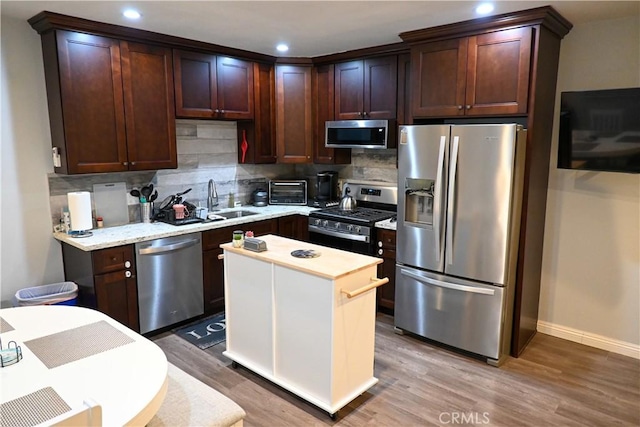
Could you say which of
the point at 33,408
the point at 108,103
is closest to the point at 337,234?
the point at 108,103

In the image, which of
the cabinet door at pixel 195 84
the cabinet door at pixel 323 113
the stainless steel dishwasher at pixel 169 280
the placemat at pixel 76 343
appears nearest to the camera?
the placemat at pixel 76 343

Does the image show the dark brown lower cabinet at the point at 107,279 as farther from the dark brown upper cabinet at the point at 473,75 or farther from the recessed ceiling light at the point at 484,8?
the recessed ceiling light at the point at 484,8

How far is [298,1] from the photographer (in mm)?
2824

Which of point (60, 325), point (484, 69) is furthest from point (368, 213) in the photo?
point (60, 325)

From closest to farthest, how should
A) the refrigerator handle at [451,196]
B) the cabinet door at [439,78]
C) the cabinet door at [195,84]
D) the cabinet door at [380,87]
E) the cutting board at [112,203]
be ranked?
the refrigerator handle at [451,196] → the cabinet door at [439,78] → the cutting board at [112,203] → the cabinet door at [195,84] → the cabinet door at [380,87]

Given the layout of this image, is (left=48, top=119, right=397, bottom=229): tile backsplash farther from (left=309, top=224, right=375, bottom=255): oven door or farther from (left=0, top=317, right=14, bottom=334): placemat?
(left=0, top=317, right=14, bottom=334): placemat

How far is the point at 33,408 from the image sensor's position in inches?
55.2

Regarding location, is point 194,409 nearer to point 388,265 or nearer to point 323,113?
point 388,265

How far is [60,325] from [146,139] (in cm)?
201

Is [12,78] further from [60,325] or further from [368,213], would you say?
[368,213]

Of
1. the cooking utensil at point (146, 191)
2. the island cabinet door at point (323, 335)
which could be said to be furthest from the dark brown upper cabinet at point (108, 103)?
the island cabinet door at point (323, 335)

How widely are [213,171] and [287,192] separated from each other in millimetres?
849

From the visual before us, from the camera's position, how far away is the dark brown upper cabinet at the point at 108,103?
3.19 meters

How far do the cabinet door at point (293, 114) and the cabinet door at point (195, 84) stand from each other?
0.77 meters
